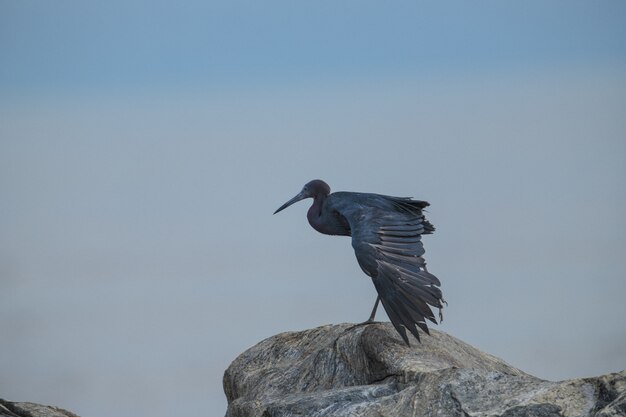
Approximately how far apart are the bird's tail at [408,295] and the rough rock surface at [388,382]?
239mm

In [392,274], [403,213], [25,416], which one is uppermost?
[403,213]

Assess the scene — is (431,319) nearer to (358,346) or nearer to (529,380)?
(358,346)

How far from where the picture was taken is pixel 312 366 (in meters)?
13.4

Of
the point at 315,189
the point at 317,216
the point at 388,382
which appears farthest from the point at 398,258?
the point at 315,189

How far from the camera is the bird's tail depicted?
42.1ft

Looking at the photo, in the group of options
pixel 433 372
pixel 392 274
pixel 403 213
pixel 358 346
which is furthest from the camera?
pixel 403 213

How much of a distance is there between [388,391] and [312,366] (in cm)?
253

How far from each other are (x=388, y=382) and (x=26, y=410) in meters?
4.28

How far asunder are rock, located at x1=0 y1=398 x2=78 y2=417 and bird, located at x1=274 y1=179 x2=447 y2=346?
4192 mm

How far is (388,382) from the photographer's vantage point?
37.8 feet

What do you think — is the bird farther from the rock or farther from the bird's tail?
the rock

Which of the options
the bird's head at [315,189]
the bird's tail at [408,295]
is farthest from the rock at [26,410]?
the bird's head at [315,189]

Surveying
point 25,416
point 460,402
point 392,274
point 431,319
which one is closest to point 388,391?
point 460,402

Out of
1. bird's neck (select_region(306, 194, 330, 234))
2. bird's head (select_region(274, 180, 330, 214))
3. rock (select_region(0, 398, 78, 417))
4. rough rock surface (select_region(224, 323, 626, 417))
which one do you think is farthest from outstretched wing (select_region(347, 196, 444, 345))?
rock (select_region(0, 398, 78, 417))
